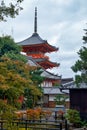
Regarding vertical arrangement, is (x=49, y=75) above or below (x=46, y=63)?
below

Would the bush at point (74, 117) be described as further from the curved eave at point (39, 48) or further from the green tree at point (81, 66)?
the curved eave at point (39, 48)

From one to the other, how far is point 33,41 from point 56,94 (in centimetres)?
1788

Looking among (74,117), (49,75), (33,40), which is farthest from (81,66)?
(33,40)

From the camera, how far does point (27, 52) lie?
2389 inches

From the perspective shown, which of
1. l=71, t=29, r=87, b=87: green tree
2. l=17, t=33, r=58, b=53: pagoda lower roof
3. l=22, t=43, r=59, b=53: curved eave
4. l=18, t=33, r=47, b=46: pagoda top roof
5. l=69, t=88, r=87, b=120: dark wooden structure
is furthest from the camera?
l=18, t=33, r=47, b=46: pagoda top roof

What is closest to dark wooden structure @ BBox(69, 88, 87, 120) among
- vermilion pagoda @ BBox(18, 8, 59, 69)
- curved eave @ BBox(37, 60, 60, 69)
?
vermilion pagoda @ BBox(18, 8, 59, 69)

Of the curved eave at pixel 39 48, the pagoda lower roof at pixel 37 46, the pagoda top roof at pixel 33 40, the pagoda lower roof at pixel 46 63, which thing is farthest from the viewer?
the pagoda top roof at pixel 33 40

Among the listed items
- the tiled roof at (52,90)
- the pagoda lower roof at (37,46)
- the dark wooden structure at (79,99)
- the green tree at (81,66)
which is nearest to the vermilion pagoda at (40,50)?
the pagoda lower roof at (37,46)

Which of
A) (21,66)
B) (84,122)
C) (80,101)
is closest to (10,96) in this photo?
(21,66)

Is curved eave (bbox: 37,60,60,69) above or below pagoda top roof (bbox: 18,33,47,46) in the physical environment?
below

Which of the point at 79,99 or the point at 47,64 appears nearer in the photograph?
the point at 79,99

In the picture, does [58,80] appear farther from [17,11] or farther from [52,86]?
[17,11]

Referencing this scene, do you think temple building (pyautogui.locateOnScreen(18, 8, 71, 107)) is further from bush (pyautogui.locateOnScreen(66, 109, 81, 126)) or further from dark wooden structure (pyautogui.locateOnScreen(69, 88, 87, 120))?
bush (pyautogui.locateOnScreen(66, 109, 81, 126))

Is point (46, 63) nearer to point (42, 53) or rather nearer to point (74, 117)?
point (42, 53)
